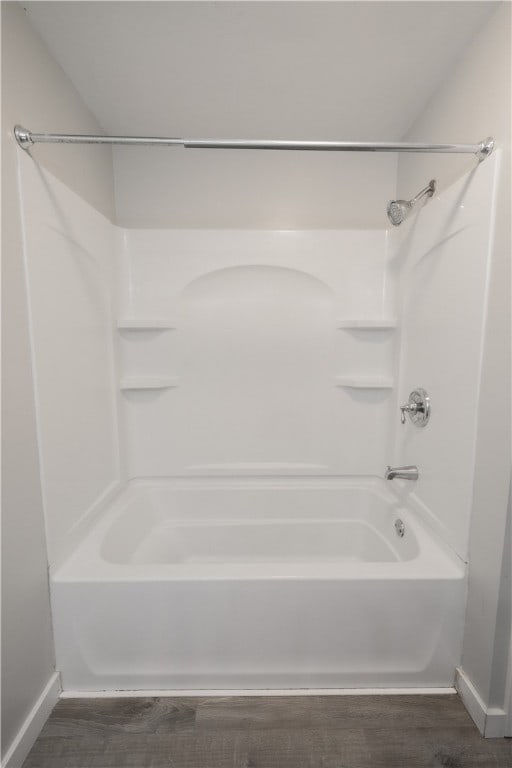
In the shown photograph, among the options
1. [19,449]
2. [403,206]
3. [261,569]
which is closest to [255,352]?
[403,206]

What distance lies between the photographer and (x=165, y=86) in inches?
57.1

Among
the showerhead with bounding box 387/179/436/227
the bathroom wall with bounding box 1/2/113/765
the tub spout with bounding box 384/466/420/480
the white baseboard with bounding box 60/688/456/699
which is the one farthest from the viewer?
the tub spout with bounding box 384/466/420/480

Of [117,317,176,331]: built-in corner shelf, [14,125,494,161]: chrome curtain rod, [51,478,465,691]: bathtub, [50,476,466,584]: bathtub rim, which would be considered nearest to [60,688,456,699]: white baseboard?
[51,478,465,691]: bathtub

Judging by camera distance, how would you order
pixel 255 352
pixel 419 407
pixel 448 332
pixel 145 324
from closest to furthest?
pixel 448 332 → pixel 419 407 → pixel 145 324 → pixel 255 352

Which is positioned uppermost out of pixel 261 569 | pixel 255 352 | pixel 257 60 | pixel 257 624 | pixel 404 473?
pixel 257 60

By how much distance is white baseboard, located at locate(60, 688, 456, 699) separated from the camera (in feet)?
4.16

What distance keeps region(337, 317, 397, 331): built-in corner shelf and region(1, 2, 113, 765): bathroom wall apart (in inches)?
59.3

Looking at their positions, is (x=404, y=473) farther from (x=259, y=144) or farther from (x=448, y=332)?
(x=259, y=144)

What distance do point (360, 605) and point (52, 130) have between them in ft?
6.78

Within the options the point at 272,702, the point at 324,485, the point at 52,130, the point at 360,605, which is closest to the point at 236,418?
the point at 324,485

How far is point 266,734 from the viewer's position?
1.14 meters

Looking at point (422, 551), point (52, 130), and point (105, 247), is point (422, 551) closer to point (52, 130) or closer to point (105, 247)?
point (105, 247)

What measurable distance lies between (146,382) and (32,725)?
140 cm

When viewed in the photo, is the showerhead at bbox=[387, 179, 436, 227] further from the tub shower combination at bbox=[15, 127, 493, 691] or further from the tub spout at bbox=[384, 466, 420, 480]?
the tub spout at bbox=[384, 466, 420, 480]
